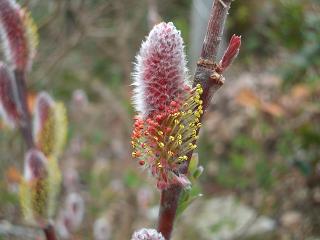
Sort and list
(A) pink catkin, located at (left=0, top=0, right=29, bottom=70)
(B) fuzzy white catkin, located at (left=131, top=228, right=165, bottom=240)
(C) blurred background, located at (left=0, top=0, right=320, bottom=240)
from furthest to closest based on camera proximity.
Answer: (C) blurred background, located at (left=0, top=0, right=320, bottom=240), (A) pink catkin, located at (left=0, top=0, right=29, bottom=70), (B) fuzzy white catkin, located at (left=131, top=228, right=165, bottom=240)

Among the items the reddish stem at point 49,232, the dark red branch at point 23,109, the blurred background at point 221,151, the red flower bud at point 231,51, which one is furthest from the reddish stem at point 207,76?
the blurred background at point 221,151

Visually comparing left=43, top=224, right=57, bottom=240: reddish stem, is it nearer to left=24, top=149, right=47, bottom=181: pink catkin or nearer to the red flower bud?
left=24, top=149, right=47, bottom=181: pink catkin

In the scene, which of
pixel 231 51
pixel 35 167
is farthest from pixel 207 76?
pixel 35 167

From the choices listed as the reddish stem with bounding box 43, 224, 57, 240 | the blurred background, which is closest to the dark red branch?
the reddish stem with bounding box 43, 224, 57, 240

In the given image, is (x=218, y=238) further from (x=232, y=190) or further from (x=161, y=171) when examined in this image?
(x=161, y=171)

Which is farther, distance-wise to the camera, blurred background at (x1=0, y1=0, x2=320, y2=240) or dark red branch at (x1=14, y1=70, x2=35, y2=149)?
blurred background at (x1=0, y1=0, x2=320, y2=240)

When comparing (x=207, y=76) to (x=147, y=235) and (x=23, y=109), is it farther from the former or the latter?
(x=23, y=109)
